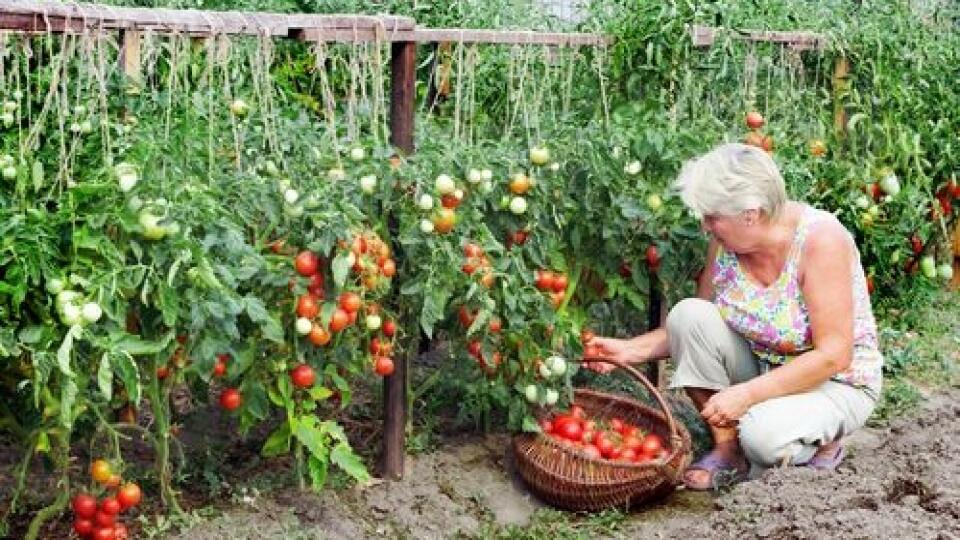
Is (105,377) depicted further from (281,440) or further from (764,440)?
(764,440)

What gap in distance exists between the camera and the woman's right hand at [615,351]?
13.1ft

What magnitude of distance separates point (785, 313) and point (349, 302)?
1.25m

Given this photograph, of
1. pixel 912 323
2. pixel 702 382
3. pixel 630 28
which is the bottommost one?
pixel 912 323

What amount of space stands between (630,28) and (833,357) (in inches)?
52.2

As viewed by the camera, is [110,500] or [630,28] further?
[630,28]

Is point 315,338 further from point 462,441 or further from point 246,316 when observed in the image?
point 462,441

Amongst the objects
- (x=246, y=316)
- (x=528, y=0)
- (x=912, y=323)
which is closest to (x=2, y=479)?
(x=246, y=316)

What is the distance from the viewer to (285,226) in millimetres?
3266

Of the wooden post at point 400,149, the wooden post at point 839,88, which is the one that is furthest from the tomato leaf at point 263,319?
the wooden post at point 839,88

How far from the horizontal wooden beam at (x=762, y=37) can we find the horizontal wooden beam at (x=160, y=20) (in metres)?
1.21

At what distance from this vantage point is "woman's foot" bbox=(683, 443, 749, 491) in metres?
3.95

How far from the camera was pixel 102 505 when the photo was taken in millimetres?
3113

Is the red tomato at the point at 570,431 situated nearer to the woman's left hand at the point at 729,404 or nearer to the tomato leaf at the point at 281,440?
the woman's left hand at the point at 729,404

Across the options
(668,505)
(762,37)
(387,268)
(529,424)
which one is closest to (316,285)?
(387,268)
